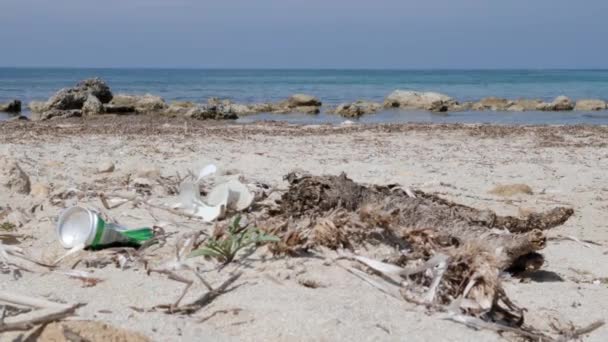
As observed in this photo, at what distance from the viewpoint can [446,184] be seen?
7004mm

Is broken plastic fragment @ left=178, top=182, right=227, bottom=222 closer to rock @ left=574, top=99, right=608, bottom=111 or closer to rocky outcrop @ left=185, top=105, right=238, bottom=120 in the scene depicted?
rocky outcrop @ left=185, top=105, right=238, bottom=120

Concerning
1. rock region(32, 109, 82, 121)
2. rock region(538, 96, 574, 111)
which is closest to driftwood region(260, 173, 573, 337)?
rock region(32, 109, 82, 121)

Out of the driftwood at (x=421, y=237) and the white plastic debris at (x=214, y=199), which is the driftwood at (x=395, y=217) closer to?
the driftwood at (x=421, y=237)

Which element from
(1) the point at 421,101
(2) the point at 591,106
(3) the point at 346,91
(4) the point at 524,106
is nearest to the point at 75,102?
(1) the point at 421,101

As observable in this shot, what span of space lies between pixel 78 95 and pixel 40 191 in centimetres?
1772

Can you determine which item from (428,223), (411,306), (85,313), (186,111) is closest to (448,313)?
(411,306)

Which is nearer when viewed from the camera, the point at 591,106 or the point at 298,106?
the point at 298,106

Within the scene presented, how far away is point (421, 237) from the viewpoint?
330 centimetres

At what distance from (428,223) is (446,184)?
361cm

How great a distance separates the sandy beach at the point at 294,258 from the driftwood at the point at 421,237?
3.8 inches

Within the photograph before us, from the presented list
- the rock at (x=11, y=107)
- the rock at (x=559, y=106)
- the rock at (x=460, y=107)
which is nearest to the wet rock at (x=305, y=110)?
the rock at (x=460, y=107)

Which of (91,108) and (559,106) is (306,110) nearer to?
(91,108)

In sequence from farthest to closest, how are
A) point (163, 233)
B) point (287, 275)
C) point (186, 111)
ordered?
point (186, 111) < point (163, 233) < point (287, 275)

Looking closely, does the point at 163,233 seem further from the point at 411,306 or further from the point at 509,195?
the point at 509,195
